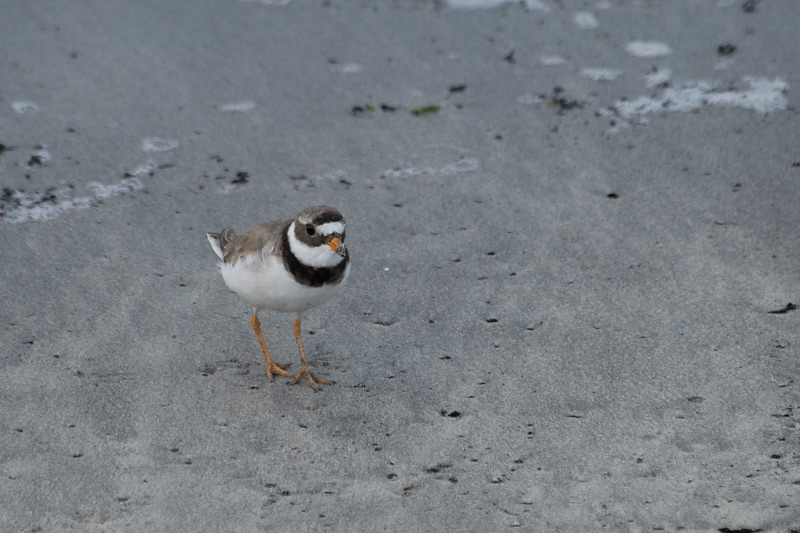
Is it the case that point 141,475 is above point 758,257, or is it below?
below

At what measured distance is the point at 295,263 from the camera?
4.23 meters

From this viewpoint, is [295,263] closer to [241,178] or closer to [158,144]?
[241,178]

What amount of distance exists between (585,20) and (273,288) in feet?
18.6

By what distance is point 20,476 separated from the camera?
12.2 ft

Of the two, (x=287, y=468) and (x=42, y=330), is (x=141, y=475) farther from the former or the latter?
(x=42, y=330)

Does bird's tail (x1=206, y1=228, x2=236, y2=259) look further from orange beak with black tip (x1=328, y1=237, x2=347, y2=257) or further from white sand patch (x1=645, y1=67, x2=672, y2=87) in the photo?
white sand patch (x1=645, y1=67, x2=672, y2=87)

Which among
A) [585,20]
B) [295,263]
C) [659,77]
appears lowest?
[295,263]

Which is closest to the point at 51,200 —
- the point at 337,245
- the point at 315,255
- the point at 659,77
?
the point at 315,255

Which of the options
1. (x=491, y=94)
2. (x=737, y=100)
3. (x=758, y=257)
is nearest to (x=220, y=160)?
(x=491, y=94)

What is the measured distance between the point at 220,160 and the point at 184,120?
67 cm

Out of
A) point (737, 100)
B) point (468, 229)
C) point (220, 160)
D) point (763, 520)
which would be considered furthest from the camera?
point (737, 100)

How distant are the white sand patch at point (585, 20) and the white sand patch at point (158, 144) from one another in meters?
4.30

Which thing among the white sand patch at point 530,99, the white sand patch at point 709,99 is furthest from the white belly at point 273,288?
the white sand patch at point 709,99

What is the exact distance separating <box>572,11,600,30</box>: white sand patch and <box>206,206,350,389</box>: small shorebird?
5.19 meters
